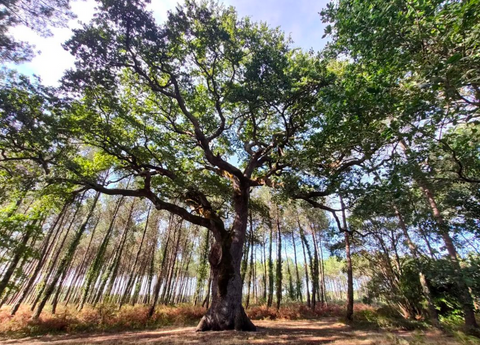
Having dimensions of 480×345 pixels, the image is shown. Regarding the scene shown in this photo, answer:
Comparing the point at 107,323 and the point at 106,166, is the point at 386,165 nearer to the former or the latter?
the point at 106,166

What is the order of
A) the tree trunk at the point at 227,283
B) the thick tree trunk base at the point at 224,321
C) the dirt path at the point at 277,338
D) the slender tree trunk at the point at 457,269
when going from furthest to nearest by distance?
the tree trunk at the point at 227,283
the thick tree trunk base at the point at 224,321
the dirt path at the point at 277,338
the slender tree trunk at the point at 457,269

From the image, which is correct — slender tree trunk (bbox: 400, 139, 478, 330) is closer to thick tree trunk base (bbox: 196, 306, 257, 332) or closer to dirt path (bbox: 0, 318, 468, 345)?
dirt path (bbox: 0, 318, 468, 345)

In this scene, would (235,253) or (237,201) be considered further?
(237,201)

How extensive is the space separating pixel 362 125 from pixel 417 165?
151 centimetres

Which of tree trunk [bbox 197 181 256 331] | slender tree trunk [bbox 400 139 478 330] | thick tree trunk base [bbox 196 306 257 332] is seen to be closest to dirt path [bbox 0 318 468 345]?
thick tree trunk base [bbox 196 306 257 332]

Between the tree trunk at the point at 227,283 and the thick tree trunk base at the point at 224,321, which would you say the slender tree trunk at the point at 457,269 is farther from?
the thick tree trunk base at the point at 224,321

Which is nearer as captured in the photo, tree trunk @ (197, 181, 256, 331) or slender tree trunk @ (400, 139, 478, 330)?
slender tree trunk @ (400, 139, 478, 330)

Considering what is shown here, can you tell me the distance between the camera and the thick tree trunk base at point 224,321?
7859 millimetres

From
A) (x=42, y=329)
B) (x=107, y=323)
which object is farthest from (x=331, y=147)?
(x=42, y=329)

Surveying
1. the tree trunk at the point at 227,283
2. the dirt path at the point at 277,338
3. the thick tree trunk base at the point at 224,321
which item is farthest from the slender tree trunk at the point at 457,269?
the thick tree trunk base at the point at 224,321

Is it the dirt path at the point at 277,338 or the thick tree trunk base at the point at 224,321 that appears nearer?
the dirt path at the point at 277,338

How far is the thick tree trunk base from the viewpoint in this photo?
7859 millimetres

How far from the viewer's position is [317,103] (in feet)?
25.6

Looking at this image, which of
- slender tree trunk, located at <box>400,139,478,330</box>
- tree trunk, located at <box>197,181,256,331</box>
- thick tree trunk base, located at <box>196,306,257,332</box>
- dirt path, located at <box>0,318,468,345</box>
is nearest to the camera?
slender tree trunk, located at <box>400,139,478,330</box>
